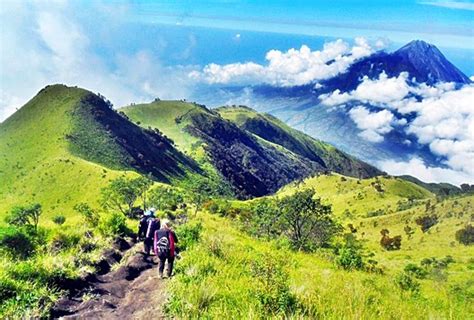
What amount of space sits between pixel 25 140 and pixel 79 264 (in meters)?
166

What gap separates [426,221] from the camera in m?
119

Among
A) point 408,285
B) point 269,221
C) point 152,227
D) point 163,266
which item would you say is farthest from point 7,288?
point 269,221

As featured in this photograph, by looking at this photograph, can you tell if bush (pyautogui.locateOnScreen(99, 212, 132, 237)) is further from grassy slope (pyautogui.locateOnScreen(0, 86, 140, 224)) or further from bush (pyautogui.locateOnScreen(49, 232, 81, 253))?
grassy slope (pyautogui.locateOnScreen(0, 86, 140, 224))

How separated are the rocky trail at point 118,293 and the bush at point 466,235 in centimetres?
9879

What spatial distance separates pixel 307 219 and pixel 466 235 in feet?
158

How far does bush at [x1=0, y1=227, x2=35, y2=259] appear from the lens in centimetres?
1741

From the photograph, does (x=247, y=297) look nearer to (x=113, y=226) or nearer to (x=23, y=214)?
(x=113, y=226)

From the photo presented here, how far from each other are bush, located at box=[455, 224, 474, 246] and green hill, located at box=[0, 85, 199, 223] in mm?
93343

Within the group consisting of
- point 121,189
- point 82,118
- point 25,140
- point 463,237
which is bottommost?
point 463,237

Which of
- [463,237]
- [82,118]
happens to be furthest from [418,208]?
[82,118]

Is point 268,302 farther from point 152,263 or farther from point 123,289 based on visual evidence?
point 152,263

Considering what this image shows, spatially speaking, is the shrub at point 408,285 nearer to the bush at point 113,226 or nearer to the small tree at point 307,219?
the bush at point 113,226

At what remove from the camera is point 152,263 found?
58.8 ft

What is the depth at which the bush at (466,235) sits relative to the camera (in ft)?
325
